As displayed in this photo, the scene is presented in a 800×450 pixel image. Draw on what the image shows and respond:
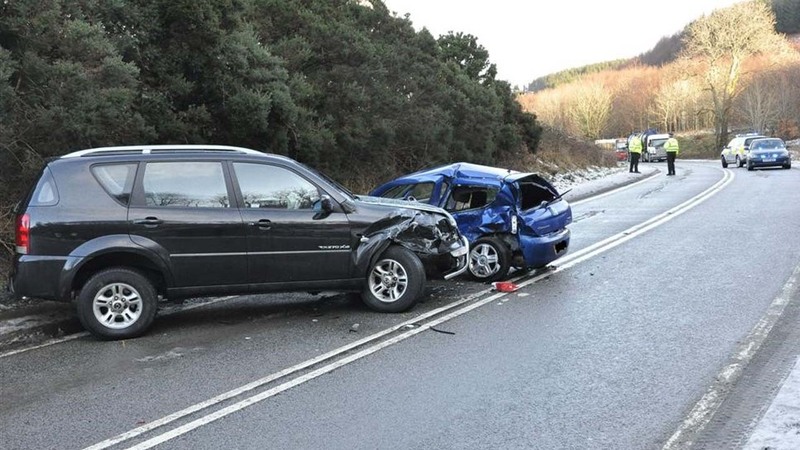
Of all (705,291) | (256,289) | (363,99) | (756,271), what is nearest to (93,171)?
(256,289)

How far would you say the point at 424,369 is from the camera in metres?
5.38

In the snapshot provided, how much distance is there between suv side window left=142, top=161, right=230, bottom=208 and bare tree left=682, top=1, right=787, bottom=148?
63719mm

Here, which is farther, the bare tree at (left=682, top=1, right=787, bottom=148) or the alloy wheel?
the bare tree at (left=682, top=1, right=787, bottom=148)

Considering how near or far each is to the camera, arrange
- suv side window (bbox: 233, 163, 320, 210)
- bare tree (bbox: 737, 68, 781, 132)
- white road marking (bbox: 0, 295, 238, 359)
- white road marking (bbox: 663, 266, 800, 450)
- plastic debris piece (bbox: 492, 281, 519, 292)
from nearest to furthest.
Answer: white road marking (bbox: 663, 266, 800, 450) → white road marking (bbox: 0, 295, 238, 359) → suv side window (bbox: 233, 163, 320, 210) → plastic debris piece (bbox: 492, 281, 519, 292) → bare tree (bbox: 737, 68, 781, 132)

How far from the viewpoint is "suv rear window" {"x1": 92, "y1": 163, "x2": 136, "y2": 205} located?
22.0 feet

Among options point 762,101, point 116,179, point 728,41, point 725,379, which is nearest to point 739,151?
point 728,41

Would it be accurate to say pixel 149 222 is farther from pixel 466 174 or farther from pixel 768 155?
pixel 768 155

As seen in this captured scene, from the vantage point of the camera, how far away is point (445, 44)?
28641mm

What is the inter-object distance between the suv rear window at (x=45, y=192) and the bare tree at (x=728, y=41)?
212 feet

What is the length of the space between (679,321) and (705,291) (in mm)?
1409

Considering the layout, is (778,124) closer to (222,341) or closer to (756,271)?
(756,271)

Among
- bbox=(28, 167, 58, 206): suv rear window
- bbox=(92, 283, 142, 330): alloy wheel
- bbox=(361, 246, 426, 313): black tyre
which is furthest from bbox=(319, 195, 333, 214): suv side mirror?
bbox=(28, 167, 58, 206): suv rear window

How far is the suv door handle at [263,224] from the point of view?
6898 mm

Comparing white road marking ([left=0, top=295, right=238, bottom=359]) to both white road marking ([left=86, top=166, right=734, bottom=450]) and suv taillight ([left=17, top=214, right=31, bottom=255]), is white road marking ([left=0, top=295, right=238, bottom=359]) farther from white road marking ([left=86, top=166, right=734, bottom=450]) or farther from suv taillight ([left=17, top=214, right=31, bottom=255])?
white road marking ([left=86, top=166, right=734, bottom=450])
